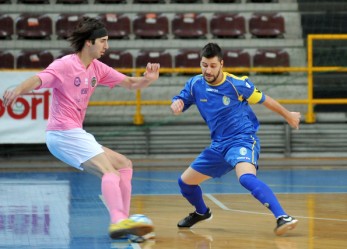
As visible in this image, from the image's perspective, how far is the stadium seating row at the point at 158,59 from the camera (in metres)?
17.0

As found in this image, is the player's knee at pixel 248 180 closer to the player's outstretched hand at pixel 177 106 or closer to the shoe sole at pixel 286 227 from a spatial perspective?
the shoe sole at pixel 286 227

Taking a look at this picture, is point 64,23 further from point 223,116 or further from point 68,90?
point 68,90

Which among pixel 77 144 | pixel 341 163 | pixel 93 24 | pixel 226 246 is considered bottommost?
pixel 341 163

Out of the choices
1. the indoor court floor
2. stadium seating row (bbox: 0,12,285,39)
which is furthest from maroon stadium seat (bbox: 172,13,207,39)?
the indoor court floor

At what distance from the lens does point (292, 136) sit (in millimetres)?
15984

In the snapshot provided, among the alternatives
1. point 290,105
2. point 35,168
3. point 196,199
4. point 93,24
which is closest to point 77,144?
point 93,24

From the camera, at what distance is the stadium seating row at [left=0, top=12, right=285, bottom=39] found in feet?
58.5

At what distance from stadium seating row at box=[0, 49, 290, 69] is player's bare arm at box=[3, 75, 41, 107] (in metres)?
9.97

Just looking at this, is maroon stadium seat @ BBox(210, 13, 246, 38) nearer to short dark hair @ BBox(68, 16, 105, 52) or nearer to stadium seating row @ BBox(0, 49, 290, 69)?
stadium seating row @ BBox(0, 49, 290, 69)

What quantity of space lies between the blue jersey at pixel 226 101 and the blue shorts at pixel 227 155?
0.24 feet

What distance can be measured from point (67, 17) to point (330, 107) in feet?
18.3

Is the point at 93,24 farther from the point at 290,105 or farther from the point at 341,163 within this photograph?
the point at 290,105

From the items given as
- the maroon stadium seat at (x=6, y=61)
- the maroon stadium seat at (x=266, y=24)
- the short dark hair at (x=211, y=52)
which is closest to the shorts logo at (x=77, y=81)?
the short dark hair at (x=211, y=52)

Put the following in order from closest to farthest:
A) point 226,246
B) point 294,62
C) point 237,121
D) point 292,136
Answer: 1. point 226,246
2. point 237,121
3. point 292,136
4. point 294,62
